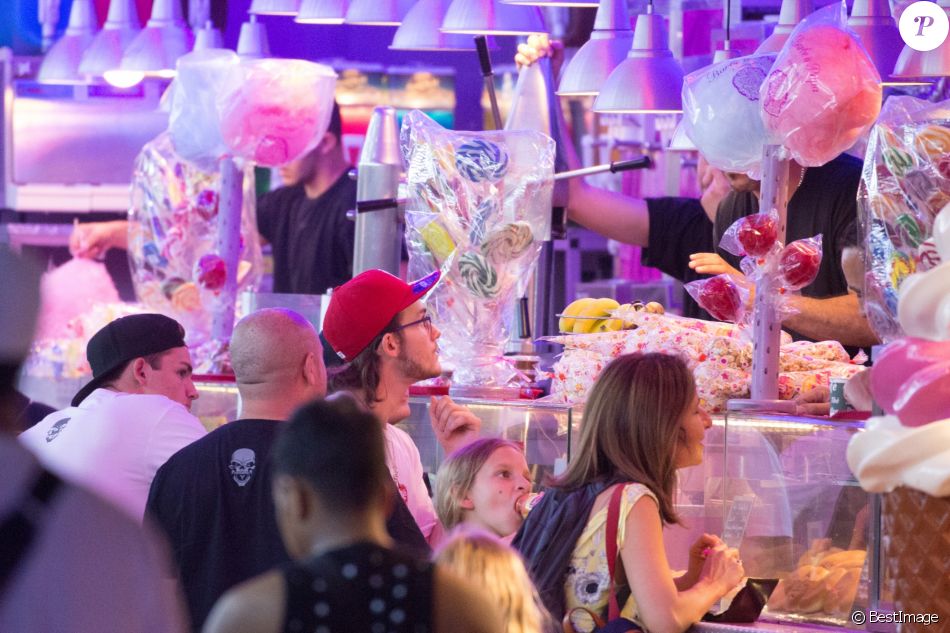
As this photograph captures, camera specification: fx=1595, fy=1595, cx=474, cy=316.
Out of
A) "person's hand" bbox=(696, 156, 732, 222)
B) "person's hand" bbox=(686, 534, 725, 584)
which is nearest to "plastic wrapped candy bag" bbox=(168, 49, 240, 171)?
"person's hand" bbox=(696, 156, 732, 222)

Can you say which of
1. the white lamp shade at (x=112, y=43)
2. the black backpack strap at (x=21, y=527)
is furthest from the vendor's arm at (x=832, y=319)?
the white lamp shade at (x=112, y=43)

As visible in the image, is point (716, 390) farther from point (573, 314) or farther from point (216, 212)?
point (216, 212)

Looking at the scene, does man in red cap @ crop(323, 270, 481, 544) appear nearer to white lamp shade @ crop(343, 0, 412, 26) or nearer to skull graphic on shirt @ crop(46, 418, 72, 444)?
skull graphic on shirt @ crop(46, 418, 72, 444)

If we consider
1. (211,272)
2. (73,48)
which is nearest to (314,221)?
(73,48)

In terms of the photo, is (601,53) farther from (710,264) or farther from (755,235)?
(755,235)

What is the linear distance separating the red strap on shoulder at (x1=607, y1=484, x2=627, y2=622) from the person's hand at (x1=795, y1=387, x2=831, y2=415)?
0.71 meters

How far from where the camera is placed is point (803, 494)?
3338 mm

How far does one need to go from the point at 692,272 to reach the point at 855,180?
105 centimetres

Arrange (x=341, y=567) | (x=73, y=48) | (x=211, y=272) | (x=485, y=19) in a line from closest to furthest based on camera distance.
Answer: (x=341, y=567)
(x=485, y=19)
(x=211, y=272)
(x=73, y=48)

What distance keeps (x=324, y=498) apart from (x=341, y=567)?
9cm

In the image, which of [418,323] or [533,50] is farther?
[533,50]

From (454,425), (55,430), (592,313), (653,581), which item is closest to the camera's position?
(653,581)

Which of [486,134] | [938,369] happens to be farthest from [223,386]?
[938,369]

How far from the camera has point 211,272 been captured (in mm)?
5062
